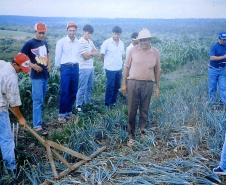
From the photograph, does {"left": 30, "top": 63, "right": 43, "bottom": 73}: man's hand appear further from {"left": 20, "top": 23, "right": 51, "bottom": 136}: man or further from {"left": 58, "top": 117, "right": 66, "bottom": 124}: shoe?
{"left": 58, "top": 117, "right": 66, "bottom": 124}: shoe

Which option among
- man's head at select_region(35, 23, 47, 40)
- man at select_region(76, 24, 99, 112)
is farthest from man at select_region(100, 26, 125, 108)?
man's head at select_region(35, 23, 47, 40)

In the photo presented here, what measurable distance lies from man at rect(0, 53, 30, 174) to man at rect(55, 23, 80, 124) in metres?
1.71

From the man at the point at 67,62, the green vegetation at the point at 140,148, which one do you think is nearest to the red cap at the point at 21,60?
the green vegetation at the point at 140,148

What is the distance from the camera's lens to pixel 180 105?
4.48 meters

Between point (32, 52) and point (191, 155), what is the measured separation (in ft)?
9.41

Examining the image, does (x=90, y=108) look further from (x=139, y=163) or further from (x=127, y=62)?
(x=139, y=163)

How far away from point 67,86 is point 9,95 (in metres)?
1.92

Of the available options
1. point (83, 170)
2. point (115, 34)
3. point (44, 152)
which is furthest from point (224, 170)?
point (115, 34)

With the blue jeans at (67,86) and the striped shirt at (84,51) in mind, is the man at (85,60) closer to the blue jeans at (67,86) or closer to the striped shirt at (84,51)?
the striped shirt at (84,51)

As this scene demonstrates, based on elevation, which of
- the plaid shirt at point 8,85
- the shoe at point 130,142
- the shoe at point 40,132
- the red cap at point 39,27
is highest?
the red cap at point 39,27

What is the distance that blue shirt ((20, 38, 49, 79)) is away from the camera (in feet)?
12.3

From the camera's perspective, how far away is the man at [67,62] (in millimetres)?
4363

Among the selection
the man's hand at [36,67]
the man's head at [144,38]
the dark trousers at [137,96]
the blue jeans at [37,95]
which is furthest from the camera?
the blue jeans at [37,95]

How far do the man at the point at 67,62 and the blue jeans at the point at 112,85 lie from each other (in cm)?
93
